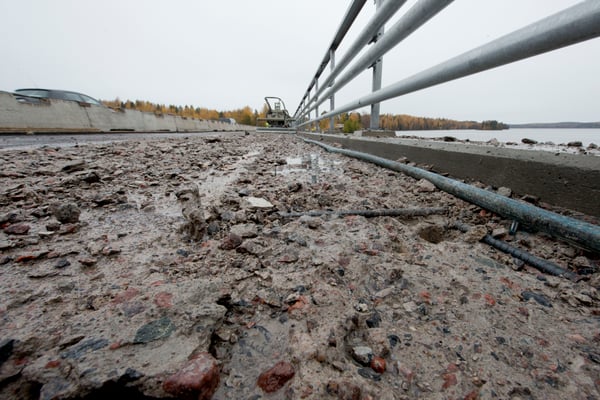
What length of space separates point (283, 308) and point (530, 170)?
120cm

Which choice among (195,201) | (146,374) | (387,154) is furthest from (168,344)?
(387,154)

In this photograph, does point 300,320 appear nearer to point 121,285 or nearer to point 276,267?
point 276,267

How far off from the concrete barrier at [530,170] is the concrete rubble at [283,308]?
0.38ft

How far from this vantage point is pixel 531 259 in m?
0.77

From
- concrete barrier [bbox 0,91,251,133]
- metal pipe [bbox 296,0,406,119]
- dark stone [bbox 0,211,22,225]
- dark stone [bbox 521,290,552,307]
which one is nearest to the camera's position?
dark stone [bbox 521,290,552,307]

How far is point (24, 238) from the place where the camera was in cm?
89

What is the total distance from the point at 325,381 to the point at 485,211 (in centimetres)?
103

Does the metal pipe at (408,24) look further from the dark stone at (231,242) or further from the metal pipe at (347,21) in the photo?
the dark stone at (231,242)

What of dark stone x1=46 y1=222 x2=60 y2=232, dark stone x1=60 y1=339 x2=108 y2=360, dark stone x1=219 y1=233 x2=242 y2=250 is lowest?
dark stone x1=60 y1=339 x2=108 y2=360

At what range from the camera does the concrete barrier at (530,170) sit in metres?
0.91

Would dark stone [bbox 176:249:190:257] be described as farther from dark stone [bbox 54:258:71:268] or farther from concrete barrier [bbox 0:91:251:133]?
concrete barrier [bbox 0:91:251:133]

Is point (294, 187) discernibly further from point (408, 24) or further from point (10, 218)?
point (10, 218)

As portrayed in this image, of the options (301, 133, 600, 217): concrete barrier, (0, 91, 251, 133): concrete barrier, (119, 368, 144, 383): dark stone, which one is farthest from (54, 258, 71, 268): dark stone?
(0, 91, 251, 133): concrete barrier

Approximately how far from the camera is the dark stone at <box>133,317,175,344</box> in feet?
1.64
